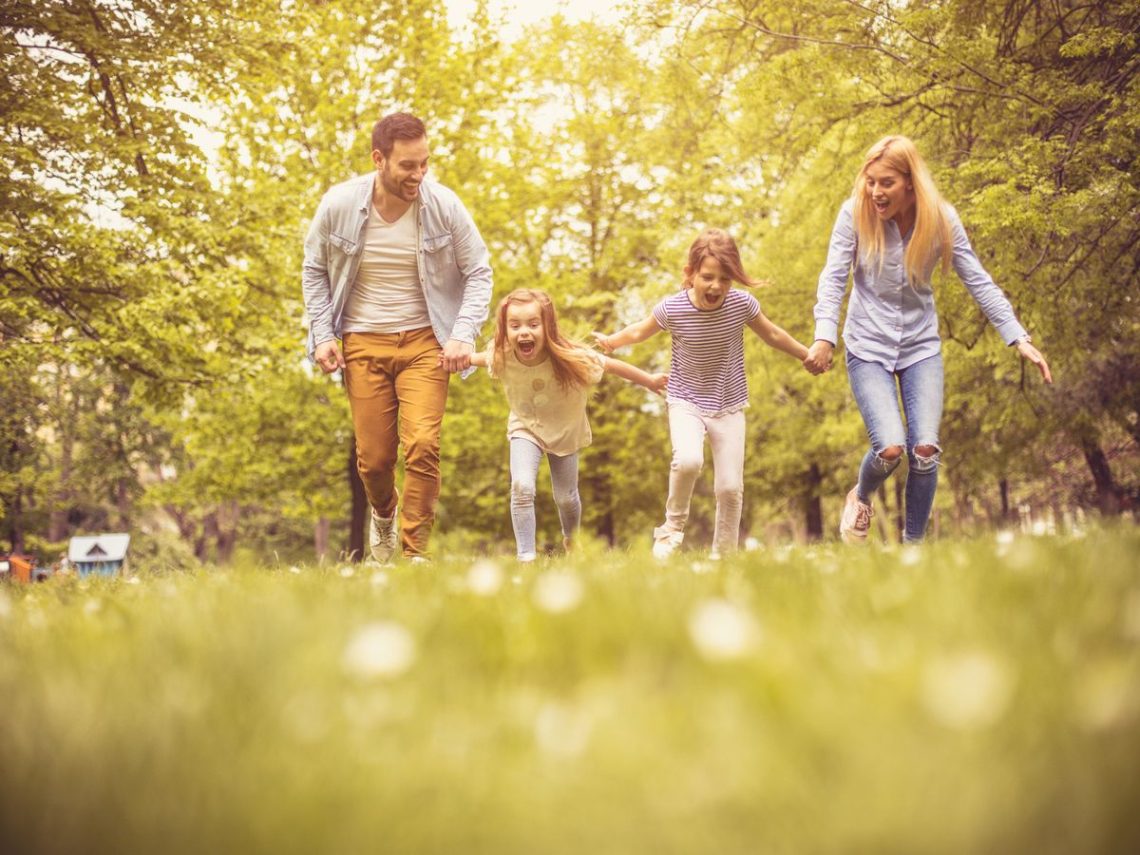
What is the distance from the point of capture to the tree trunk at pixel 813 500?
2108 cm

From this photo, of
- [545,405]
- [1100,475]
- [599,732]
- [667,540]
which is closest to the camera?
[599,732]

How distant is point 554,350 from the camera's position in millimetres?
6773

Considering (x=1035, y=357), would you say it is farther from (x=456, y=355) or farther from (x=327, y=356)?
(x=327, y=356)

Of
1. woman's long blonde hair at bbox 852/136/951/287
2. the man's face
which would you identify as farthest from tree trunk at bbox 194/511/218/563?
woman's long blonde hair at bbox 852/136/951/287

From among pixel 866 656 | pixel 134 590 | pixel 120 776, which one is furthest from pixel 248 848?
pixel 134 590

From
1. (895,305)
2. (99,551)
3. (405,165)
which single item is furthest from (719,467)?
(99,551)

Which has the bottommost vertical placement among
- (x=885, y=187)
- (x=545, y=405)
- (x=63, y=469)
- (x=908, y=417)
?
(x=63, y=469)

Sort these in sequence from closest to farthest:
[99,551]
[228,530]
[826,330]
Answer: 1. [826,330]
2. [99,551]
3. [228,530]

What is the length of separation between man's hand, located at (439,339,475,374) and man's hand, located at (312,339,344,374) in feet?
2.27

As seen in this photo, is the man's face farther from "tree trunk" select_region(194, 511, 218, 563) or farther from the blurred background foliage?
"tree trunk" select_region(194, 511, 218, 563)

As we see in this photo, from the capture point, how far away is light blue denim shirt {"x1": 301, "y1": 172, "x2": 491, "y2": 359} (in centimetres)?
650

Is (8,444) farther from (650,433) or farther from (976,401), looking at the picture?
(976,401)

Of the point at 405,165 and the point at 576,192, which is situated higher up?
the point at 576,192

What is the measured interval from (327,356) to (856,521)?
12.1ft
